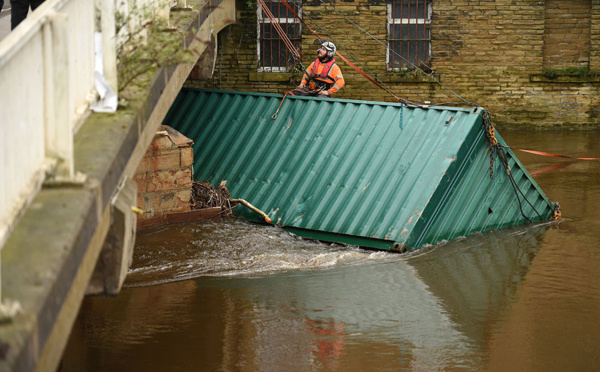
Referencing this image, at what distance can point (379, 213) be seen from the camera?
8945mm

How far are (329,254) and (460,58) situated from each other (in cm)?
865

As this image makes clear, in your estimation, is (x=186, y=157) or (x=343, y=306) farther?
(x=186, y=157)

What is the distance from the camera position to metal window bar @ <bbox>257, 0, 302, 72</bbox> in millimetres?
15805

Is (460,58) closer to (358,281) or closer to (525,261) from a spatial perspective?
(525,261)

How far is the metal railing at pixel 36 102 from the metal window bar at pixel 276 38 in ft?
38.5

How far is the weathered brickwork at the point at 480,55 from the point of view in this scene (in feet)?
51.4

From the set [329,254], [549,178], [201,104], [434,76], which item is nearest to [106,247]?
[329,254]

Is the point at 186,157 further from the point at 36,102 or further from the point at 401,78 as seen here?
the point at 401,78

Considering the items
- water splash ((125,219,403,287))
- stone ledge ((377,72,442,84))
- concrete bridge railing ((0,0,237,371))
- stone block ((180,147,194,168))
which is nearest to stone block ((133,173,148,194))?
water splash ((125,219,403,287))

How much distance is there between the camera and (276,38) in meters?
15.9

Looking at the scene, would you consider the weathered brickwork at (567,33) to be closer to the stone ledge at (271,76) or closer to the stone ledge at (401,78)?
the stone ledge at (401,78)

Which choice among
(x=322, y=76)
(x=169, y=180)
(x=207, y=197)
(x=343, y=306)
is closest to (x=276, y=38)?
(x=322, y=76)

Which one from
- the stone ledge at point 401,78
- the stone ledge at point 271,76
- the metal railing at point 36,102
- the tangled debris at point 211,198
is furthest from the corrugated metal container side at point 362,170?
the stone ledge at point 401,78

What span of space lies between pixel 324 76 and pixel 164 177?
9.95ft
